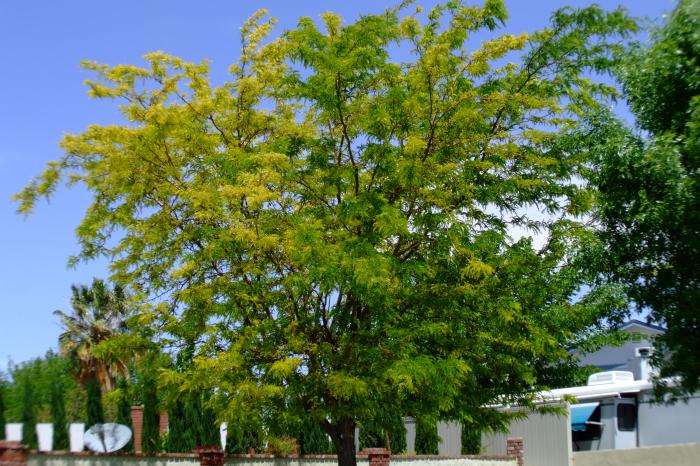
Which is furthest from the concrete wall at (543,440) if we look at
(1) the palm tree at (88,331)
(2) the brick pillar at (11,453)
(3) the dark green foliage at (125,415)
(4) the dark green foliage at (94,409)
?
(1) the palm tree at (88,331)

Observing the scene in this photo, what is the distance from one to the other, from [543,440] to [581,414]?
1.62 m

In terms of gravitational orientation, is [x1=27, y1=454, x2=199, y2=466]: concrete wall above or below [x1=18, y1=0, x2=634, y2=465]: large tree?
below

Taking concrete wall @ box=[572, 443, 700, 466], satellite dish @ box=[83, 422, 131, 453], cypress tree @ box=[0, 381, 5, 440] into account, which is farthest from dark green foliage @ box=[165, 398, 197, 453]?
concrete wall @ box=[572, 443, 700, 466]

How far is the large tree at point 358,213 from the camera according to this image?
15.1 metres

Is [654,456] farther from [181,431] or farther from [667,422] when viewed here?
[181,431]

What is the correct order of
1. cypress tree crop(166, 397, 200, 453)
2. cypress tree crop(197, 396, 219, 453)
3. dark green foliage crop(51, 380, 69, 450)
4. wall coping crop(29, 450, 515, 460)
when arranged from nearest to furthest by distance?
wall coping crop(29, 450, 515, 460) → dark green foliage crop(51, 380, 69, 450) → cypress tree crop(197, 396, 219, 453) → cypress tree crop(166, 397, 200, 453)

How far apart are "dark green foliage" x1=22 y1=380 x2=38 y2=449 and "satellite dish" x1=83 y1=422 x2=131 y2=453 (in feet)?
4.73

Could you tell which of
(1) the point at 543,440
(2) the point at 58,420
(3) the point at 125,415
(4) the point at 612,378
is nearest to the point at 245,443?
(3) the point at 125,415

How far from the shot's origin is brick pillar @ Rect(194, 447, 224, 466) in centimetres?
1911

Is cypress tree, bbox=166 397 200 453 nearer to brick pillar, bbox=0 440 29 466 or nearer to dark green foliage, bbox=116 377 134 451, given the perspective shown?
dark green foliage, bbox=116 377 134 451

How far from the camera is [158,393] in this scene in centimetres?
1691

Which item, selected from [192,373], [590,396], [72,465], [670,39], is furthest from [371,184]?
[590,396]

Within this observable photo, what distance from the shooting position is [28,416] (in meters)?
15.7

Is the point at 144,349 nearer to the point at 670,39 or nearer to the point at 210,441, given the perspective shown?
the point at 210,441
